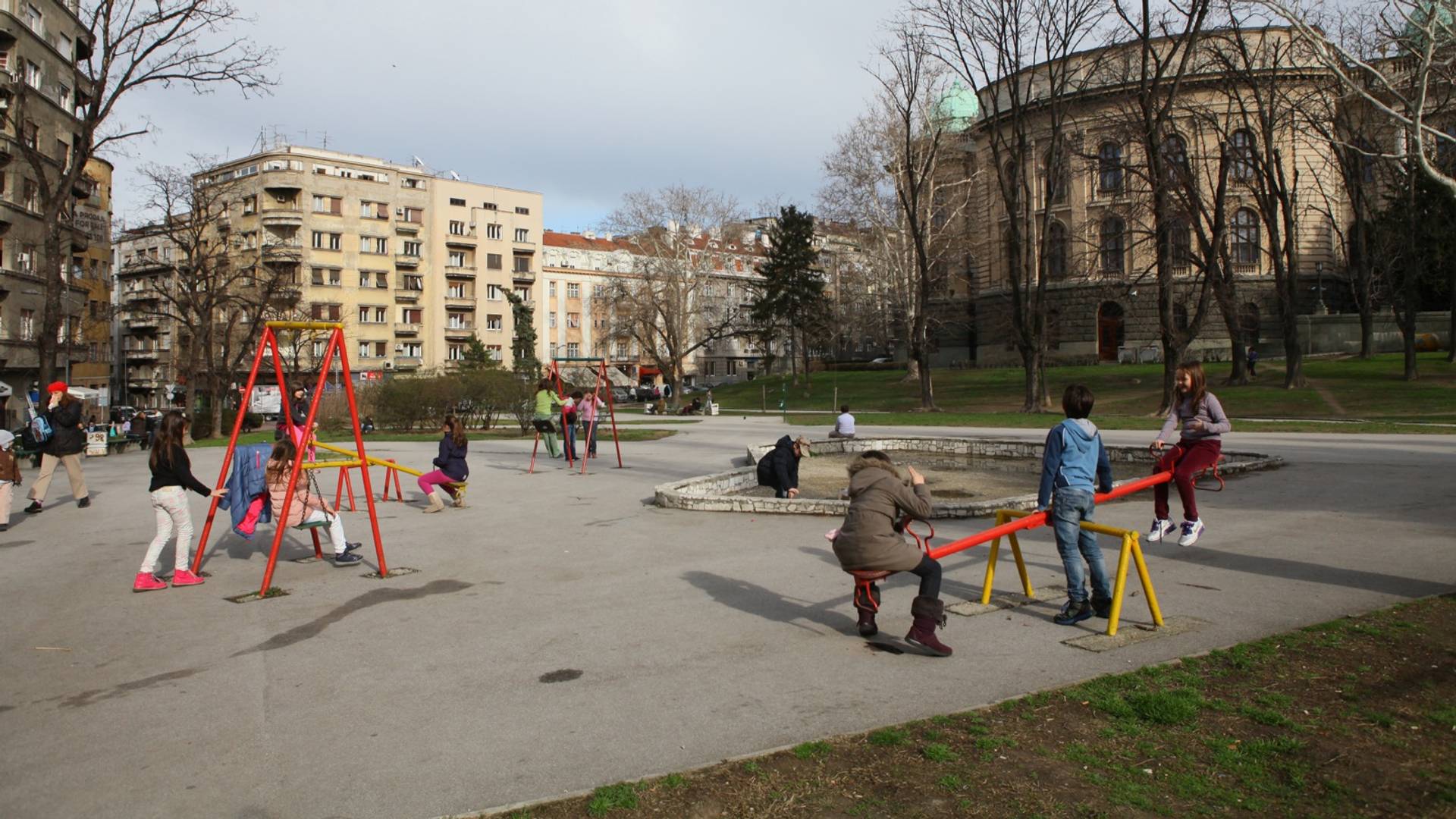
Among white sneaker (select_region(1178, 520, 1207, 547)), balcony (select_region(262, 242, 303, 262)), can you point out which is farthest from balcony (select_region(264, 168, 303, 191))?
white sneaker (select_region(1178, 520, 1207, 547))

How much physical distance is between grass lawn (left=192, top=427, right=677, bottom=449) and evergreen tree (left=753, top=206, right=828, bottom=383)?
103ft

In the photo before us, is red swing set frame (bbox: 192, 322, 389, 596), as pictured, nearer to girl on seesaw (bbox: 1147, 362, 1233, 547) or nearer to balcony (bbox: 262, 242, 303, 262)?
girl on seesaw (bbox: 1147, 362, 1233, 547)

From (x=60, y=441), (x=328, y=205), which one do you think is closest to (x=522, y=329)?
(x=328, y=205)

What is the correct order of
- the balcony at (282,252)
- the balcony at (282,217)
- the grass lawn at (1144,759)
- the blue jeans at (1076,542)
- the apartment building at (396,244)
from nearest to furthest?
the grass lawn at (1144,759)
the blue jeans at (1076,542)
the balcony at (282,252)
the balcony at (282,217)
the apartment building at (396,244)

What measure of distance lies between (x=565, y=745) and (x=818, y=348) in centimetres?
6680

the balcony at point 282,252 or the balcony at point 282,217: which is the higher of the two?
the balcony at point 282,217

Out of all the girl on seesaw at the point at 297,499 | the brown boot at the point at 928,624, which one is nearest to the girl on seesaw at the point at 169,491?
the girl on seesaw at the point at 297,499

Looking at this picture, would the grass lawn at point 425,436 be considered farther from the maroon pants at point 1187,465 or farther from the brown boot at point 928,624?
the brown boot at point 928,624

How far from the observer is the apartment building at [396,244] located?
79.1 meters

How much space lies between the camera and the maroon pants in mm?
8398

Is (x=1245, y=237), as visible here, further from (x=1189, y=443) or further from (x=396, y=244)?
(x=396, y=244)

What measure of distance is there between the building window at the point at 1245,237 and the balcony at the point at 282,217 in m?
68.4

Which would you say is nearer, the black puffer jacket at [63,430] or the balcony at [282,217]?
the black puffer jacket at [63,430]

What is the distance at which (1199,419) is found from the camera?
8.48 m
